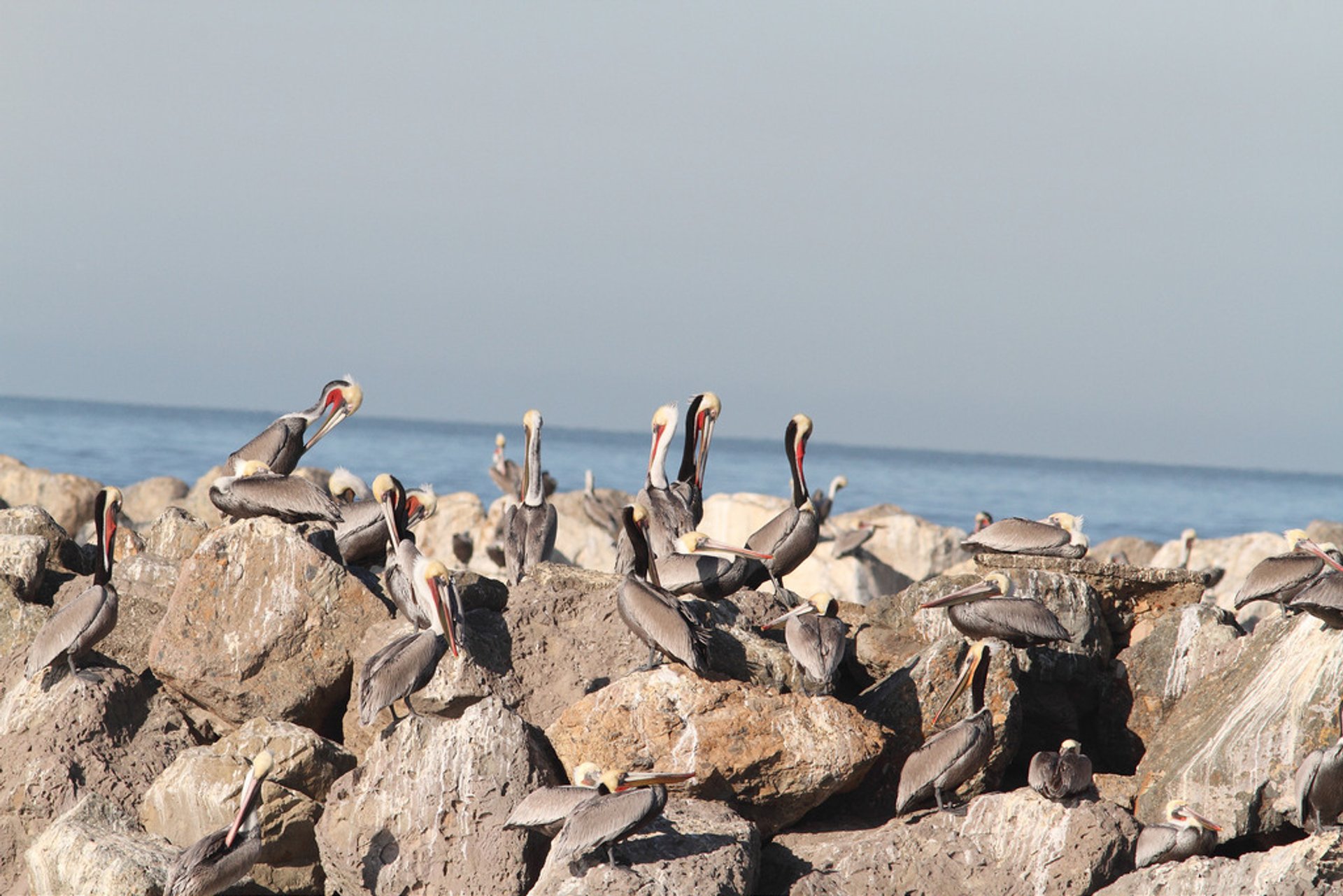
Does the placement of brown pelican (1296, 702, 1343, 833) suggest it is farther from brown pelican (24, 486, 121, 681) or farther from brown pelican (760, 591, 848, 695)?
brown pelican (24, 486, 121, 681)

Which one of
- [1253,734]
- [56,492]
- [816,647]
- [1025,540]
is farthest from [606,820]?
[56,492]

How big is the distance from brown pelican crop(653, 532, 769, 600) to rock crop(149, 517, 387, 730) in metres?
1.75

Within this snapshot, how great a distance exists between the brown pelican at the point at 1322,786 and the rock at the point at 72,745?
607cm

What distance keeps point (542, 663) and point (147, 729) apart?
7.46 feet

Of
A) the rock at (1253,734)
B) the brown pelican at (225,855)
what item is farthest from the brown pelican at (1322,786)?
the brown pelican at (225,855)

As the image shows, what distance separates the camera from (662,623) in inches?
297

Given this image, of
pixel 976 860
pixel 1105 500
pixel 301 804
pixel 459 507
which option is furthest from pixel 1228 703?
pixel 1105 500

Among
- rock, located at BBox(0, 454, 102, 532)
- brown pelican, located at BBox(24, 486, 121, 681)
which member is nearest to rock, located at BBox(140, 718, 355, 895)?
brown pelican, located at BBox(24, 486, 121, 681)

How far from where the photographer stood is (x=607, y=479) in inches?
2559

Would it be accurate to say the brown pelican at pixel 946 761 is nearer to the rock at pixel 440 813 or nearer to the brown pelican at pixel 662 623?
the brown pelican at pixel 662 623

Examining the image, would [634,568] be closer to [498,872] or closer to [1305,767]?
[498,872]

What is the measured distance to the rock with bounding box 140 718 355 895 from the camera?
24.3 feet

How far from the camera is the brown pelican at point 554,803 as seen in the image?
6637 mm

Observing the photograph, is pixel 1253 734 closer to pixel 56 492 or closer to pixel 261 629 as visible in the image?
pixel 261 629
